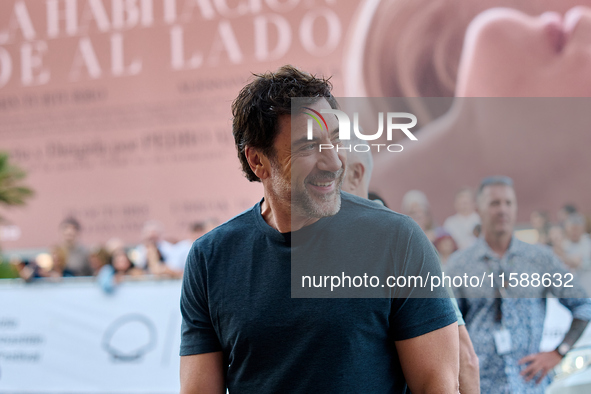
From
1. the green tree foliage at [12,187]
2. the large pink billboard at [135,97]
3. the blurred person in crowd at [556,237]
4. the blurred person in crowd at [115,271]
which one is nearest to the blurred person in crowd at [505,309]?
the blurred person in crowd at [556,237]

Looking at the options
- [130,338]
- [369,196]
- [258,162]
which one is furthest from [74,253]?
[258,162]

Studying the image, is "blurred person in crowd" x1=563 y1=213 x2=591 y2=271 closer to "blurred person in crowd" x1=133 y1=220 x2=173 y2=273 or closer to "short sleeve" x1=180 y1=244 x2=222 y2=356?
"short sleeve" x1=180 y1=244 x2=222 y2=356

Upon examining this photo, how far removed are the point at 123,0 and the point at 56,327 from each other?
13.0 ft

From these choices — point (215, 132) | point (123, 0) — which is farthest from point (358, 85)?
point (123, 0)

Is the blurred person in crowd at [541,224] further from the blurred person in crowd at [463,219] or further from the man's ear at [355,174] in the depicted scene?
the man's ear at [355,174]

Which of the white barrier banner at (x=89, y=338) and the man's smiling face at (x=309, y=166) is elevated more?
the man's smiling face at (x=309, y=166)

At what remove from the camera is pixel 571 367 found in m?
2.65

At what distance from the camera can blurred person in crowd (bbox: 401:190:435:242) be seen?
8.63 ft

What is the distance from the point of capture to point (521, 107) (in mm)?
4531

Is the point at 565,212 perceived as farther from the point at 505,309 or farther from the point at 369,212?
the point at 369,212

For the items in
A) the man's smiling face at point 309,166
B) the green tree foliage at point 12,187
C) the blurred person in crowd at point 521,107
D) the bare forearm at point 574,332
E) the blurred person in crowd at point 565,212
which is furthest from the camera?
the green tree foliage at point 12,187

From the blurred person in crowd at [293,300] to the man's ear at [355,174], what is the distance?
0.75 ft

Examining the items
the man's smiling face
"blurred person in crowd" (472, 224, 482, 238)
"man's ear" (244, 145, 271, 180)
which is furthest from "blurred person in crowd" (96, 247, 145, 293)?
the man's smiling face

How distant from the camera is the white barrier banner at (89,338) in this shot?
3.82 meters
